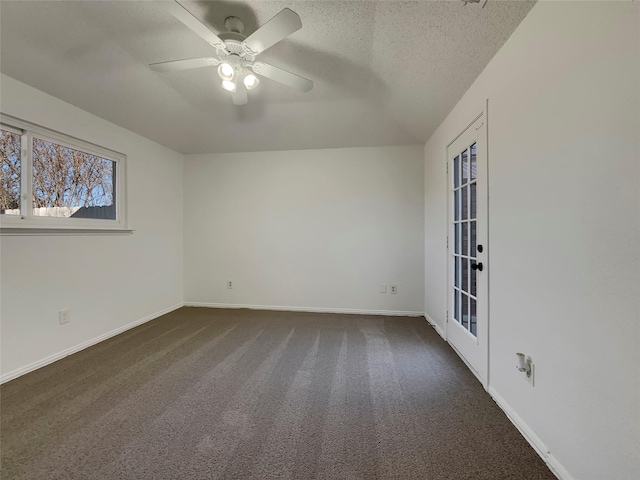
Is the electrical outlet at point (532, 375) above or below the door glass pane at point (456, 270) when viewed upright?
below

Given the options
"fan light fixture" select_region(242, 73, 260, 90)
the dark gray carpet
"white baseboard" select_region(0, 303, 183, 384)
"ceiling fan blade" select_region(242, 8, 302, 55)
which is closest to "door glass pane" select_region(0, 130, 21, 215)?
"white baseboard" select_region(0, 303, 183, 384)

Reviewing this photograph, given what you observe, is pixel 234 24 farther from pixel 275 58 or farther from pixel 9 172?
pixel 9 172

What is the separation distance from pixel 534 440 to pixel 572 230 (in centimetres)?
108

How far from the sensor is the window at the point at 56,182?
6.41ft

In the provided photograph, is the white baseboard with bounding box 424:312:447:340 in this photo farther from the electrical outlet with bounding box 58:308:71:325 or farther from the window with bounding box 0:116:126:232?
the window with bounding box 0:116:126:232

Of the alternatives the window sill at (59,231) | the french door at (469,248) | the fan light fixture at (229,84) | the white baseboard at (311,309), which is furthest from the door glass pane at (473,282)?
the window sill at (59,231)

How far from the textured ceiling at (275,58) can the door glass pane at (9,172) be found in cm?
48

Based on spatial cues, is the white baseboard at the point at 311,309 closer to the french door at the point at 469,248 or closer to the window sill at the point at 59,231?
the french door at the point at 469,248

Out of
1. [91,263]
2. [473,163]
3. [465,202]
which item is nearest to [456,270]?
[465,202]

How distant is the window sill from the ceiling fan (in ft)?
5.54

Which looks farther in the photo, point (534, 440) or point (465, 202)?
point (465, 202)

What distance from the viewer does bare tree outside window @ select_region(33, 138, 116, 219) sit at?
7.04ft

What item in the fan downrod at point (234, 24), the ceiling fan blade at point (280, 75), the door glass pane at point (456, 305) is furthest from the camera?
the door glass pane at point (456, 305)

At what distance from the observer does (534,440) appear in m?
1.27
